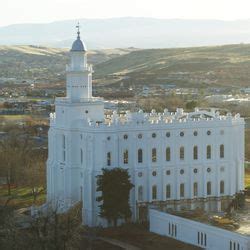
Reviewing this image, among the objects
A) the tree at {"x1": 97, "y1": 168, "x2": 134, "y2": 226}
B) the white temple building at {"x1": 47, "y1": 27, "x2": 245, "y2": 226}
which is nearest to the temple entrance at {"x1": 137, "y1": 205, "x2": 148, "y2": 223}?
the white temple building at {"x1": 47, "y1": 27, "x2": 245, "y2": 226}

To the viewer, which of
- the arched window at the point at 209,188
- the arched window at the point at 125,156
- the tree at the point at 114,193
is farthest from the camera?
the arched window at the point at 209,188

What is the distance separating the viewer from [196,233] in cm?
5888

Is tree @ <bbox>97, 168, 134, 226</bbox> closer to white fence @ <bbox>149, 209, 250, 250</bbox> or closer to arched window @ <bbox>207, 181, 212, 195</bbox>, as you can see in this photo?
white fence @ <bbox>149, 209, 250, 250</bbox>

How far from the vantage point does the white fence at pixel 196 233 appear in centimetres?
5506

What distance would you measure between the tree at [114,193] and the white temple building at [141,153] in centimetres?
146

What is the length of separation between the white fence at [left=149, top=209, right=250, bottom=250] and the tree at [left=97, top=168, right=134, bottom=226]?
2.10 metres

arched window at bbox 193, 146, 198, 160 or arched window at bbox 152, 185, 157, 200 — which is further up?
arched window at bbox 193, 146, 198, 160

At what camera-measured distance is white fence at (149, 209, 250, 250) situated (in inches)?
2168

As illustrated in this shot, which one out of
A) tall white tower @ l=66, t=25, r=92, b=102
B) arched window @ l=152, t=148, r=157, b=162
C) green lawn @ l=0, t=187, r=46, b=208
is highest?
tall white tower @ l=66, t=25, r=92, b=102

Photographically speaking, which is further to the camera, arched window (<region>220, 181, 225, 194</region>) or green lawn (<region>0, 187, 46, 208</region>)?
green lawn (<region>0, 187, 46, 208</region>)

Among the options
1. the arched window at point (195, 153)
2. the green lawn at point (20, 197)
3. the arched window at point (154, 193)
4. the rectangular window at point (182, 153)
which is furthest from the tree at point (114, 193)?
the green lawn at point (20, 197)

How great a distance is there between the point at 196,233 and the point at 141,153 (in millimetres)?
10819

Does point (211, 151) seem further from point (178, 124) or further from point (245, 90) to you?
point (245, 90)

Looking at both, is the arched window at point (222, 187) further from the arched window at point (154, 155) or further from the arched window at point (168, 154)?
the arched window at point (154, 155)
